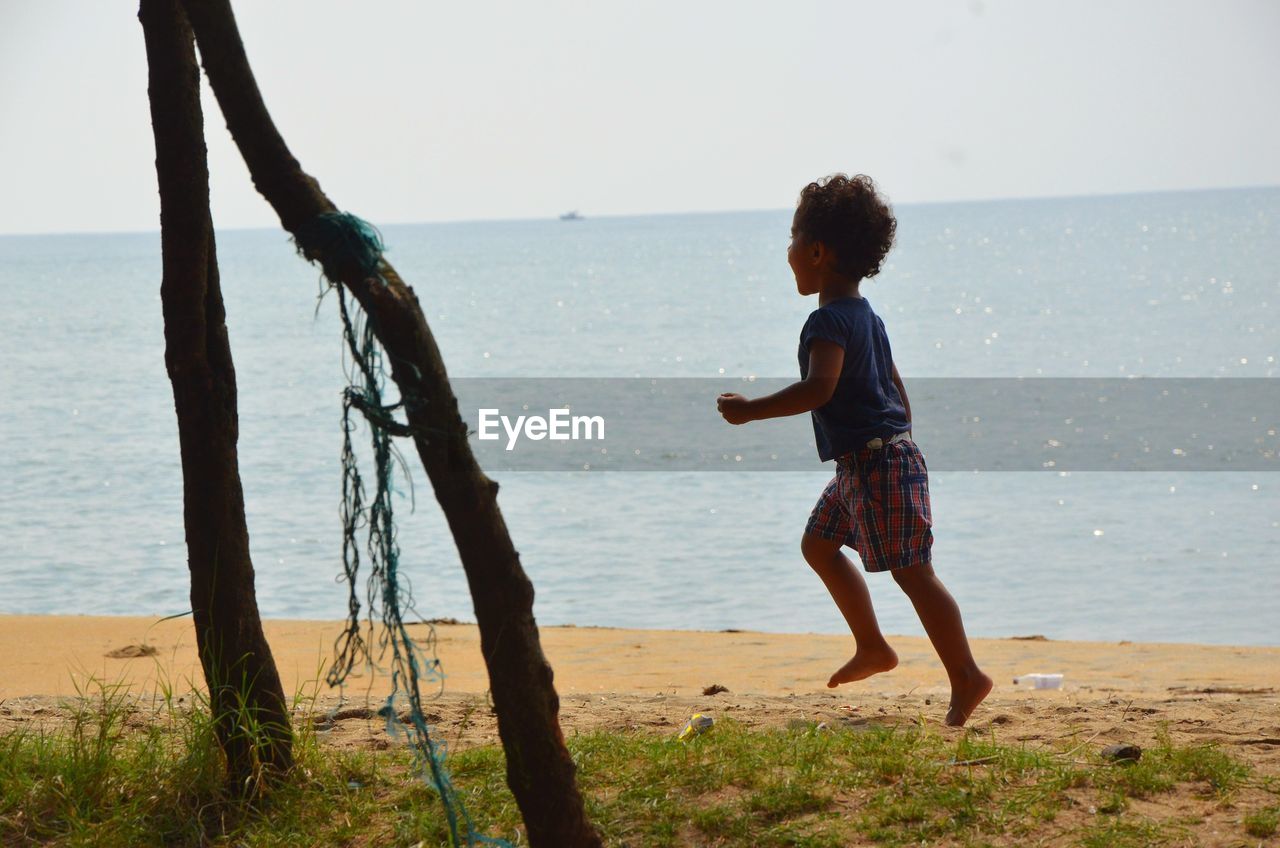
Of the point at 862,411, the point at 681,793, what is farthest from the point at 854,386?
the point at 681,793

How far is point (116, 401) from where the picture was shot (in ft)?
78.3

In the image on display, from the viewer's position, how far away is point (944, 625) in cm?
409

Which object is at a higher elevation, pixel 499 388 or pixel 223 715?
pixel 499 388

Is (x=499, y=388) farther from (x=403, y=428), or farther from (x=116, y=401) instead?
(x=403, y=428)

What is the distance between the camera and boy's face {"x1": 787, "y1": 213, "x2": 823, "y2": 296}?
425cm

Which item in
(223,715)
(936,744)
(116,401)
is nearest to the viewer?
(223,715)

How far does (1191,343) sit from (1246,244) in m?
59.2

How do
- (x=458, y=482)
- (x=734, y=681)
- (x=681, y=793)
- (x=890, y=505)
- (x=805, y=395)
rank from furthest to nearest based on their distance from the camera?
(x=734, y=681) < (x=890, y=505) < (x=805, y=395) < (x=681, y=793) < (x=458, y=482)

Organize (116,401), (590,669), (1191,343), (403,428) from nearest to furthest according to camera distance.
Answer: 1. (403,428)
2. (590,669)
3. (116,401)
4. (1191,343)

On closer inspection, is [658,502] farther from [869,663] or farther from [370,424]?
[370,424]

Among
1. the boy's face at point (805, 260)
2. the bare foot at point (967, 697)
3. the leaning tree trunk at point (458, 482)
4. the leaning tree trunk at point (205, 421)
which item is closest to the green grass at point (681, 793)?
the leaning tree trunk at point (205, 421)

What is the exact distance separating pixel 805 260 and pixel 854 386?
0.46m

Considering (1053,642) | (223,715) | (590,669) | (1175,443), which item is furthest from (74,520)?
(1175,443)

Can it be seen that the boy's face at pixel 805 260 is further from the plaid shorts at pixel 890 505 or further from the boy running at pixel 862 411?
the plaid shorts at pixel 890 505
